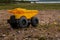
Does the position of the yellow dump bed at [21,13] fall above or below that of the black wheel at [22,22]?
above

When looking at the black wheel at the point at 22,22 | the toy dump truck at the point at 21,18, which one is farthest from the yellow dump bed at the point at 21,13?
the black wheel at the point at 22,22

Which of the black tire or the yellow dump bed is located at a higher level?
the yellow dump bed

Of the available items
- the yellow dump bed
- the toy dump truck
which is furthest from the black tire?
the yellow dump bed

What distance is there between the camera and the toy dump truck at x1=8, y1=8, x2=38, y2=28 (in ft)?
25.2

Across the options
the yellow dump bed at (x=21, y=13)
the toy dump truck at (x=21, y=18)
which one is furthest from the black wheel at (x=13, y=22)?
the yellow dump bed at (x=21, y=13)

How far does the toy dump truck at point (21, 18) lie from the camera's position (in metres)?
7.68

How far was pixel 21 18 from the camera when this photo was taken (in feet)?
25.2

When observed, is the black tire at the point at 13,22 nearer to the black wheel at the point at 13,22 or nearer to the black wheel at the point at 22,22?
the black wheel at the point at 13,22

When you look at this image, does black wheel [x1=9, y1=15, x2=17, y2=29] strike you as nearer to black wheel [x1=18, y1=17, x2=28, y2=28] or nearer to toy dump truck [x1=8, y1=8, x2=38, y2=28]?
toy dump truck [x1=8, y1=8, x2=38, y2=28]

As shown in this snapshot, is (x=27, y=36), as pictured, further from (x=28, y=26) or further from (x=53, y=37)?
(x=28, y=26)

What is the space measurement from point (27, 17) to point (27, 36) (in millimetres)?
1544

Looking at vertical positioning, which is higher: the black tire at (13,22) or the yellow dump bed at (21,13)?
the yellow dump bed at (21,13)

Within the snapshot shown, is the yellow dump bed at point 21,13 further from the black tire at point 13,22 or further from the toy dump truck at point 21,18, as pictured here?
the black tire at point 13,22

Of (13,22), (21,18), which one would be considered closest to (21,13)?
(21,18)
